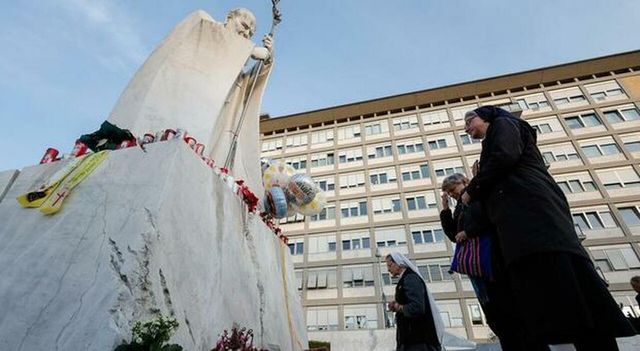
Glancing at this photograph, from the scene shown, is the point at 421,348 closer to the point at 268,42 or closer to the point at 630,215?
the point at 268,42

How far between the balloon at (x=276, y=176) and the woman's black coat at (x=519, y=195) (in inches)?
160

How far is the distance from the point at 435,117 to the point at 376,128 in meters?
5.26

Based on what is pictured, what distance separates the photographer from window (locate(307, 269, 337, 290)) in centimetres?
2458

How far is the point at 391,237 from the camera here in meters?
25.8

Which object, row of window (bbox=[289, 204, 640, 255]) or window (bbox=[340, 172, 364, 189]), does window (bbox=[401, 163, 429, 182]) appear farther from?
row of window (bbox=[289, 204, 640, 255])

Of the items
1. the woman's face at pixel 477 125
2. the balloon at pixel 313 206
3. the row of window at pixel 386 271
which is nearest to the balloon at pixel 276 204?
the balloon at pixel 313 206

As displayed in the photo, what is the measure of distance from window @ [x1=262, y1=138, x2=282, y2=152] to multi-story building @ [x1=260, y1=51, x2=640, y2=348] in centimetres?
11

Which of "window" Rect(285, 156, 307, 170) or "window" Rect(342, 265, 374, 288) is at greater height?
"window" Rect(285, 156, 307, 170)

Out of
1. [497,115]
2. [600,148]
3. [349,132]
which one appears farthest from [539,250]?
[349,132]

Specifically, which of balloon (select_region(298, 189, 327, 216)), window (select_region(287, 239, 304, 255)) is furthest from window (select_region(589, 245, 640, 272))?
balloon (select_region(298, 189, 327, 216))

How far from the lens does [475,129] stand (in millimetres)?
2391

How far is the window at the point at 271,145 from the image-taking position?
34656 millimetres

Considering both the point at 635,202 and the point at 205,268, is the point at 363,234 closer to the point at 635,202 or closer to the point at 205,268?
the point at 635,202

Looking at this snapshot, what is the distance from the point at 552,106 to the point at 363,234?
19.0 metres
